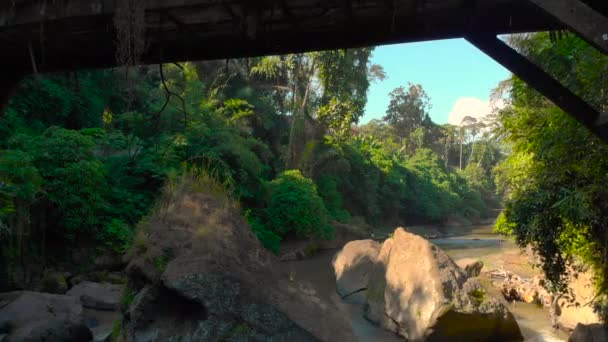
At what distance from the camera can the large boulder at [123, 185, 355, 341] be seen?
5.47m

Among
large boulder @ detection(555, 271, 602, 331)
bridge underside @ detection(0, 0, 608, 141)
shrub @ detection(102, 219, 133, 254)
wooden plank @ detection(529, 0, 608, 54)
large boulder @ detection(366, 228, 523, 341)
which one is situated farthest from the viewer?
shrub @ detection(102, 219, 133, 254)

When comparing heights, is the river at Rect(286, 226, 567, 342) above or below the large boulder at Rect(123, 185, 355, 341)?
below

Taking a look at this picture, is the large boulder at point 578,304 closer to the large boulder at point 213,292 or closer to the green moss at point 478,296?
the green moss at point 478,296

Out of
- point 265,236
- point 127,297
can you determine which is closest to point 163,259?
point 127,297

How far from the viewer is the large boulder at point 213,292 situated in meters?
5.47

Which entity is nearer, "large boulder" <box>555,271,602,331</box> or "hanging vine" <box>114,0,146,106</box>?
"hanging vine" <box>114,0,146,106</box>

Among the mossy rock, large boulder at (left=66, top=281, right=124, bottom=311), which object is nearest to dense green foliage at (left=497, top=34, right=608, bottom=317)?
large boulder at (left=66, top=281, right=124, bottom=311)

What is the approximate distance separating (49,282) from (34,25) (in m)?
8.54

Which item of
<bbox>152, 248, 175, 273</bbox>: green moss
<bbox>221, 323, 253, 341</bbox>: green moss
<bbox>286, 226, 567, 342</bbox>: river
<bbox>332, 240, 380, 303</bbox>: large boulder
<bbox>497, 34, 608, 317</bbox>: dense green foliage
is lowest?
<bbox>286, 226, 567, 342</bbox>: river

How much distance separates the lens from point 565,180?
6758 millimetres

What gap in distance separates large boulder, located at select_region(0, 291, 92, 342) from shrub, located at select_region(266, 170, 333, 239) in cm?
1202

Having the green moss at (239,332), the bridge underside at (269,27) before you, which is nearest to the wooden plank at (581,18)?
the bridge underside at (269,27)

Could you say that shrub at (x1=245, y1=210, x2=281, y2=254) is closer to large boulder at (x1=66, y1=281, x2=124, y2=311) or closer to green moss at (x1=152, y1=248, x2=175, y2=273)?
large boulder at (x1=66, y1=281, x2=124, y2=311)

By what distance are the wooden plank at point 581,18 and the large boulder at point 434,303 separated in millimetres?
6585
